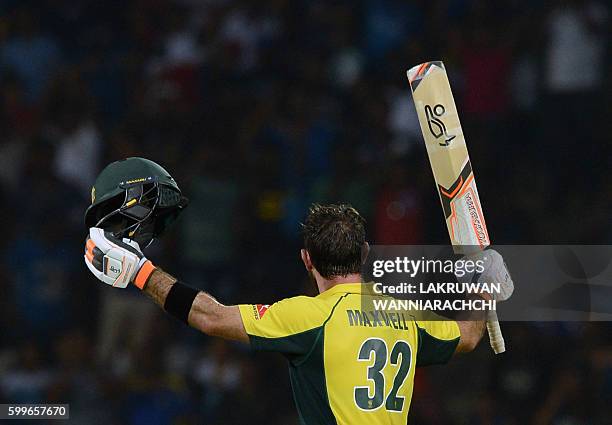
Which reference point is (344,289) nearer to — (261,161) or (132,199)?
(132,199)

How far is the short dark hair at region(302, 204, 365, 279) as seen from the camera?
3701mm

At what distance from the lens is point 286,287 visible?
7.84 m

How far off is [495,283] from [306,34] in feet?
17.1

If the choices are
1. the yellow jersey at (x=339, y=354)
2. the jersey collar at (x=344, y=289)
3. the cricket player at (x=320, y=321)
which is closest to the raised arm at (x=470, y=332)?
the cricket player at (x=320, y=321)

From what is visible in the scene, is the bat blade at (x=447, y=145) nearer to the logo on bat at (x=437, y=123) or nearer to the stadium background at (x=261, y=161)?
the logo on bat at (x=437, y=123)

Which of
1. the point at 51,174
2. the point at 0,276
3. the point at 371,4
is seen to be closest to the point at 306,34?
the point at 371,4

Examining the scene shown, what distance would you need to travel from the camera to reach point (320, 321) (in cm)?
363

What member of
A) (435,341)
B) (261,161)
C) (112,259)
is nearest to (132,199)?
(112,259)

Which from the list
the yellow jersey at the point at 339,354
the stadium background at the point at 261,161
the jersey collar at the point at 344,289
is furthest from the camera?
the stadium background at the point at 261,161

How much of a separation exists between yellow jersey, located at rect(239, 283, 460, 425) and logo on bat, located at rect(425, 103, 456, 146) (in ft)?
2.80

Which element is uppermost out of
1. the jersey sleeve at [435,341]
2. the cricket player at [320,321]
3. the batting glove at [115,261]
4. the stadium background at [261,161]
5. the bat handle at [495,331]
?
the batting glove at [115,261]

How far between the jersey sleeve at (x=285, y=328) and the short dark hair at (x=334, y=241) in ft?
0.59

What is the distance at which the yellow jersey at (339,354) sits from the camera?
11.8 ft

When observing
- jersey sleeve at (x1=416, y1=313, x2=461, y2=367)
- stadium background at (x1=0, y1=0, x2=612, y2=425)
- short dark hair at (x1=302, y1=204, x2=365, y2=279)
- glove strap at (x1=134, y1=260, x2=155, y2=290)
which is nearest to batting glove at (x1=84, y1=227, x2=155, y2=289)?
glove strap at (x1=134, y1=260, x2=155, y2=290)
